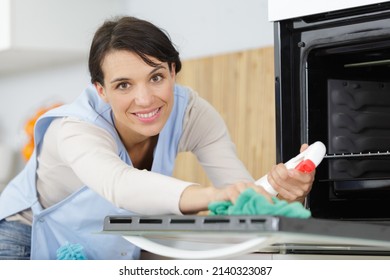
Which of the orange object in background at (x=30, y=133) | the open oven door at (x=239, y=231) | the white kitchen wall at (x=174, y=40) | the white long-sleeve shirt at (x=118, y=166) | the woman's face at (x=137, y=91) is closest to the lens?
the open oven door at (x=239, y=231)

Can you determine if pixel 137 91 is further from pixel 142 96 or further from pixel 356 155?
pixel 356 155

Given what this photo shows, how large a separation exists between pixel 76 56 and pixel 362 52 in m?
2.01

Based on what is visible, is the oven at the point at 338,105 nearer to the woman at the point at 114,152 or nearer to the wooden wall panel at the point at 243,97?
the woman at the point at 114,152

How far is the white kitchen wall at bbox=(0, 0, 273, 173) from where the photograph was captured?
266cm

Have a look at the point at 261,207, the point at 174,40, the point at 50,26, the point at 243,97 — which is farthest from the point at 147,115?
the point at 50,26

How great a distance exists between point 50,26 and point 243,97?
89 centimetres

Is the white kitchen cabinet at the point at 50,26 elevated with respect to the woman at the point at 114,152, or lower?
elevated

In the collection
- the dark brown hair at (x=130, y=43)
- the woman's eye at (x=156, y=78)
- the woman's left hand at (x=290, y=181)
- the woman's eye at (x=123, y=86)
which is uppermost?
the dark brown hair at (x=130, y=43)

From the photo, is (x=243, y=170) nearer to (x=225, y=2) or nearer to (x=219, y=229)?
(x=219, y=229)

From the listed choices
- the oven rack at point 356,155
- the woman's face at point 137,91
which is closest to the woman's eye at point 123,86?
the woman's face at point 137,91

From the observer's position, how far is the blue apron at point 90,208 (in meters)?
1.41

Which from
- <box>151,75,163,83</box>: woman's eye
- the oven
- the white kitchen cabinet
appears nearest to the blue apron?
<box>151,75,163,83</box>: woman's eye

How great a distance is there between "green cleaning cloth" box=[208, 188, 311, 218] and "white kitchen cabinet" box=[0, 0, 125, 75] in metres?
2.10

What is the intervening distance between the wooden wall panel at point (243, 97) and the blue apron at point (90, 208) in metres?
0.96
